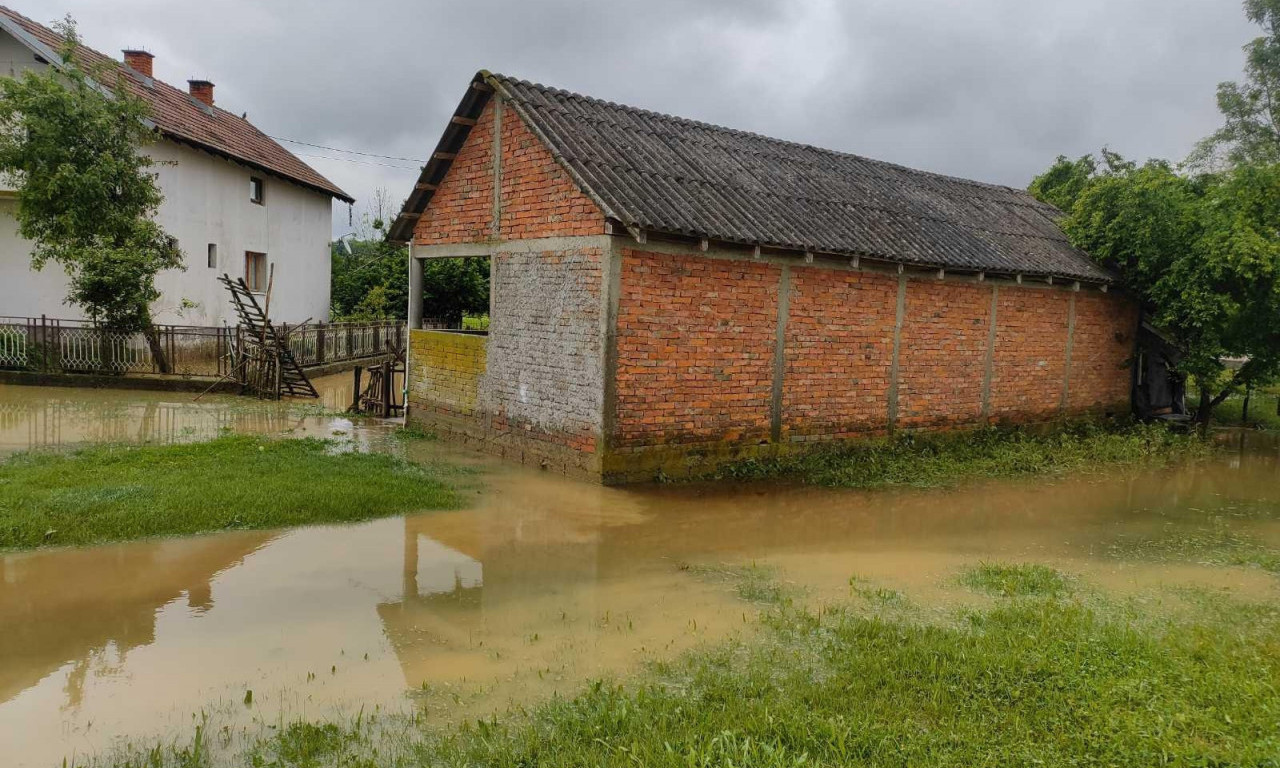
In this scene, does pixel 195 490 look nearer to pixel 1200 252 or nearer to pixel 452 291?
pixel 1200 252

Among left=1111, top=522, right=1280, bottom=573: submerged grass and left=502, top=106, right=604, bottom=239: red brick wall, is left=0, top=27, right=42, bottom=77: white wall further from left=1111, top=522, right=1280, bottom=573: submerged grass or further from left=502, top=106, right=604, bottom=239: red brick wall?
left=1111, top=522, right=1280, bottom=573: submerged grass

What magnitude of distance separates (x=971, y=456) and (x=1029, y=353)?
3.06 metres

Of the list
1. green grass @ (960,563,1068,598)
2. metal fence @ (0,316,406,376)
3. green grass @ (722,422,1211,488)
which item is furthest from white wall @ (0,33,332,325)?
green grass @ (960,563,1068,598)

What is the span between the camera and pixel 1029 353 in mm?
14531

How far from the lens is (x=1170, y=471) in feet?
41.5

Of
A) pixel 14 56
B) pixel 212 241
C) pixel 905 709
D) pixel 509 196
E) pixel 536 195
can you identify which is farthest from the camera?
pixel 212 241

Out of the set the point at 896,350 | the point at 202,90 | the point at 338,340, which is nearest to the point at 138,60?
the point at 202,90

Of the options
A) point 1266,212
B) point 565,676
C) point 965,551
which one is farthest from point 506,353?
point 1266,212

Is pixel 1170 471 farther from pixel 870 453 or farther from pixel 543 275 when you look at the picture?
pixel 543 275

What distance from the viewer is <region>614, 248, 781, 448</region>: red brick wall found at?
998cm

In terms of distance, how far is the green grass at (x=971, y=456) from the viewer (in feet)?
36.3

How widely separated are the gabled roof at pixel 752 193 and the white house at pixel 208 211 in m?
10.7

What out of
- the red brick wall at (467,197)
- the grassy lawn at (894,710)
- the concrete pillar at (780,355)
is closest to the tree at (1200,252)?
the concrete pillar at (780,355)

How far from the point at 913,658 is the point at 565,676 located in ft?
6.64
